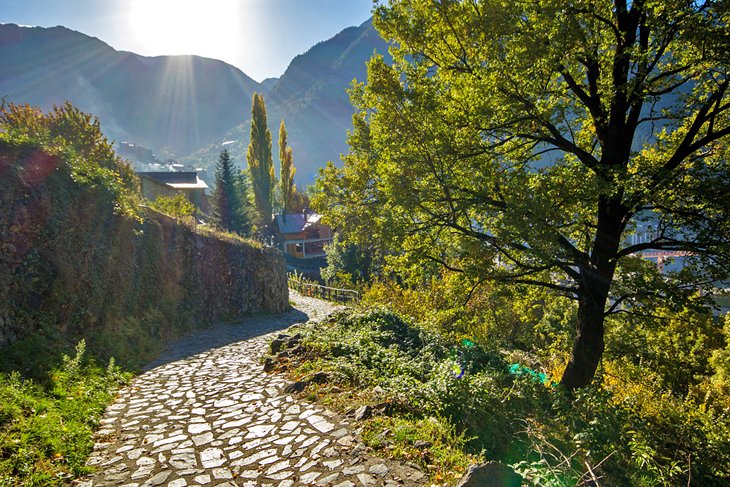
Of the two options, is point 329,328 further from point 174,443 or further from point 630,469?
point 630,469

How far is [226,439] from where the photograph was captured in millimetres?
4496

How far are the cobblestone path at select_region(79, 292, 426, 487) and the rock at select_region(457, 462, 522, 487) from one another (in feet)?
2.16

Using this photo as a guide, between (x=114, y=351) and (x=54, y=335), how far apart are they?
1312 mm

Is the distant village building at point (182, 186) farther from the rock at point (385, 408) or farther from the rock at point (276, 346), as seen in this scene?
the rock at point (385, 408)

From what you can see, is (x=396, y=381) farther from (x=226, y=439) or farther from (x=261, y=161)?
(x=261, y=161)

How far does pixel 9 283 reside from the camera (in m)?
6.39

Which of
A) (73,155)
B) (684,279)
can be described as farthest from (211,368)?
(684,279)

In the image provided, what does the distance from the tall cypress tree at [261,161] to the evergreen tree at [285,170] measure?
2.23 meters

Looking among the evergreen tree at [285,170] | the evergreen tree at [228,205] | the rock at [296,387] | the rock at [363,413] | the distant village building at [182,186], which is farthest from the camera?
the evergreen tree at [285,170]

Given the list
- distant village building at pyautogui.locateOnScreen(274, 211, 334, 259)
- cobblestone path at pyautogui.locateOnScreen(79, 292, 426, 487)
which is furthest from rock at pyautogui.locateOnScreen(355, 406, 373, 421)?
distant village building at pyautogui.locateOnScreen(274, 211, 334, 259)

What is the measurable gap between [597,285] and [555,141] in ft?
9.24

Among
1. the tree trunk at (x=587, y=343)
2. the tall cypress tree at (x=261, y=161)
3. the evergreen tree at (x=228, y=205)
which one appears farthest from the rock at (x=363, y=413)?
the tall cypress tree at (x=261, y=161)

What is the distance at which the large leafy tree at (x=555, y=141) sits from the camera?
5.44 metres

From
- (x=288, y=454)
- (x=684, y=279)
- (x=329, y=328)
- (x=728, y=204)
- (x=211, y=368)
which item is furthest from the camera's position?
(x=329, y=328)
